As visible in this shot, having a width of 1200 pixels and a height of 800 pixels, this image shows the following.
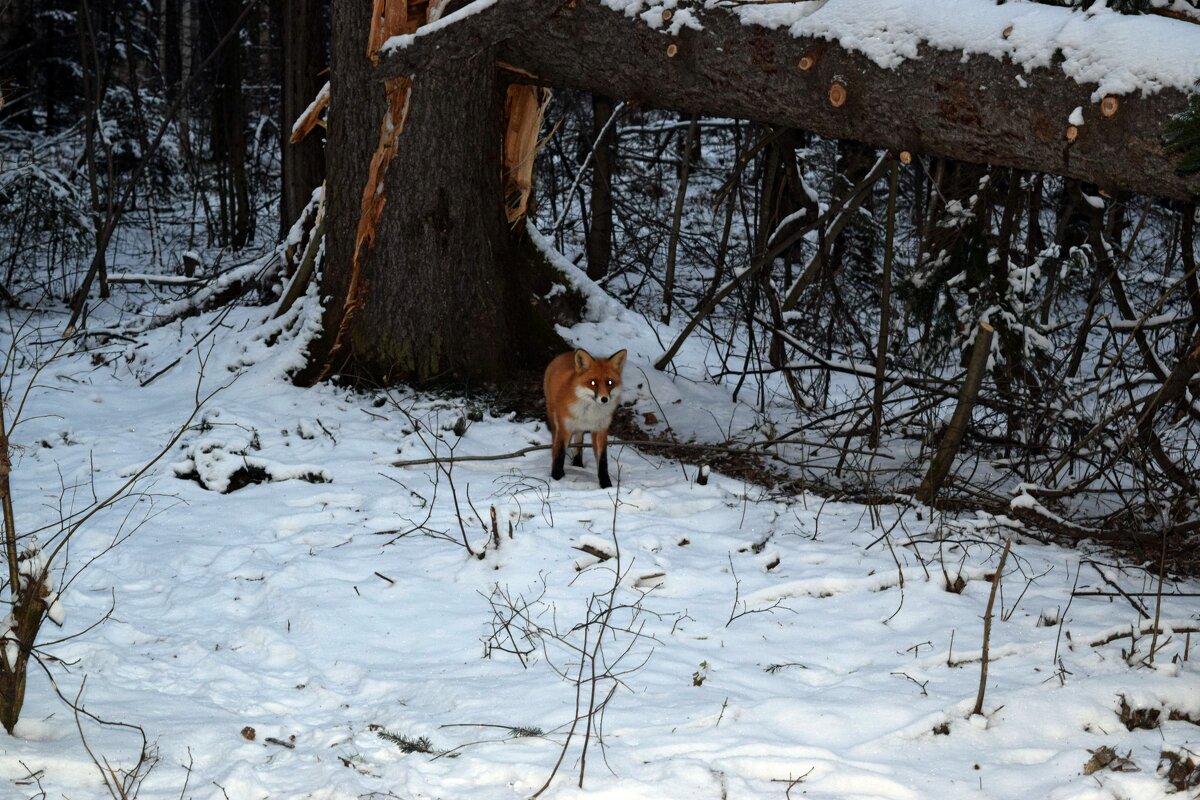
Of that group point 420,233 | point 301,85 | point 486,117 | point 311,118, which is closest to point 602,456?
point 420,233

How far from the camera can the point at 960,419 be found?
217 inches

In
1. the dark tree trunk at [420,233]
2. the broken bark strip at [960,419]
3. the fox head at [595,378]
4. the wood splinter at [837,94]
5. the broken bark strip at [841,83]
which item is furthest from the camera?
the dark tree trunk at [420,233]

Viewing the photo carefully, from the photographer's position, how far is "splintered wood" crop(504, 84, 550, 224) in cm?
792

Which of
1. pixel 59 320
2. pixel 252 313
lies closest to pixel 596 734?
pixel 252 313

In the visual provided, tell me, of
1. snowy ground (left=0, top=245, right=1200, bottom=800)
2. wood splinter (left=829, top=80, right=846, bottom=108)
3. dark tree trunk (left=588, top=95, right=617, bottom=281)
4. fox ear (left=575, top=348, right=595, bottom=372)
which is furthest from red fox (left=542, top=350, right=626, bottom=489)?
dark tree trunk (left=588, top=95, right=617, bottom=281)

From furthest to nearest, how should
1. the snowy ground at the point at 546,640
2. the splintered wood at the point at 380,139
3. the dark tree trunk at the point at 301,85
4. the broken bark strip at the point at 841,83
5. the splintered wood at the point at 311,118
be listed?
the dark tree trunk at the point at 301,85, the splintered wood at the point at 311,118, the splintered wood at the point at 380,139, the broken bark strip at the point at 841,83, the snowy ground at the point at 546,640

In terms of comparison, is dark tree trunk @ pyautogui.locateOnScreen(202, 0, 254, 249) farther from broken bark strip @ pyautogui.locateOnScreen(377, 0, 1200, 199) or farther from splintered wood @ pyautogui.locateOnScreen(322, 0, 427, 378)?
broken bark strip @ pyautogui.locateOnScreen(377, 0, 1200, 199)

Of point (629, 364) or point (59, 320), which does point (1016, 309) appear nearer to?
point (629, 364)

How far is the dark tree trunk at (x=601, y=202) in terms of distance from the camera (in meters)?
11.0

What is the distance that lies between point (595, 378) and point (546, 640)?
2.60 meters

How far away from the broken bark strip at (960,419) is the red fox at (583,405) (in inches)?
79.3

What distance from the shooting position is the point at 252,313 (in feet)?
29.5

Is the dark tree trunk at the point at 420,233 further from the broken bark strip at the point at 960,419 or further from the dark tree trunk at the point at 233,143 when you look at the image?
the dark tree trunk at the point at 233,143

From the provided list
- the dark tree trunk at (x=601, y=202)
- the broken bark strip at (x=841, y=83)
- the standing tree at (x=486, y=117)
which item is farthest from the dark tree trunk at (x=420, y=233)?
the dark tree trunk at (x=601, y=202)
